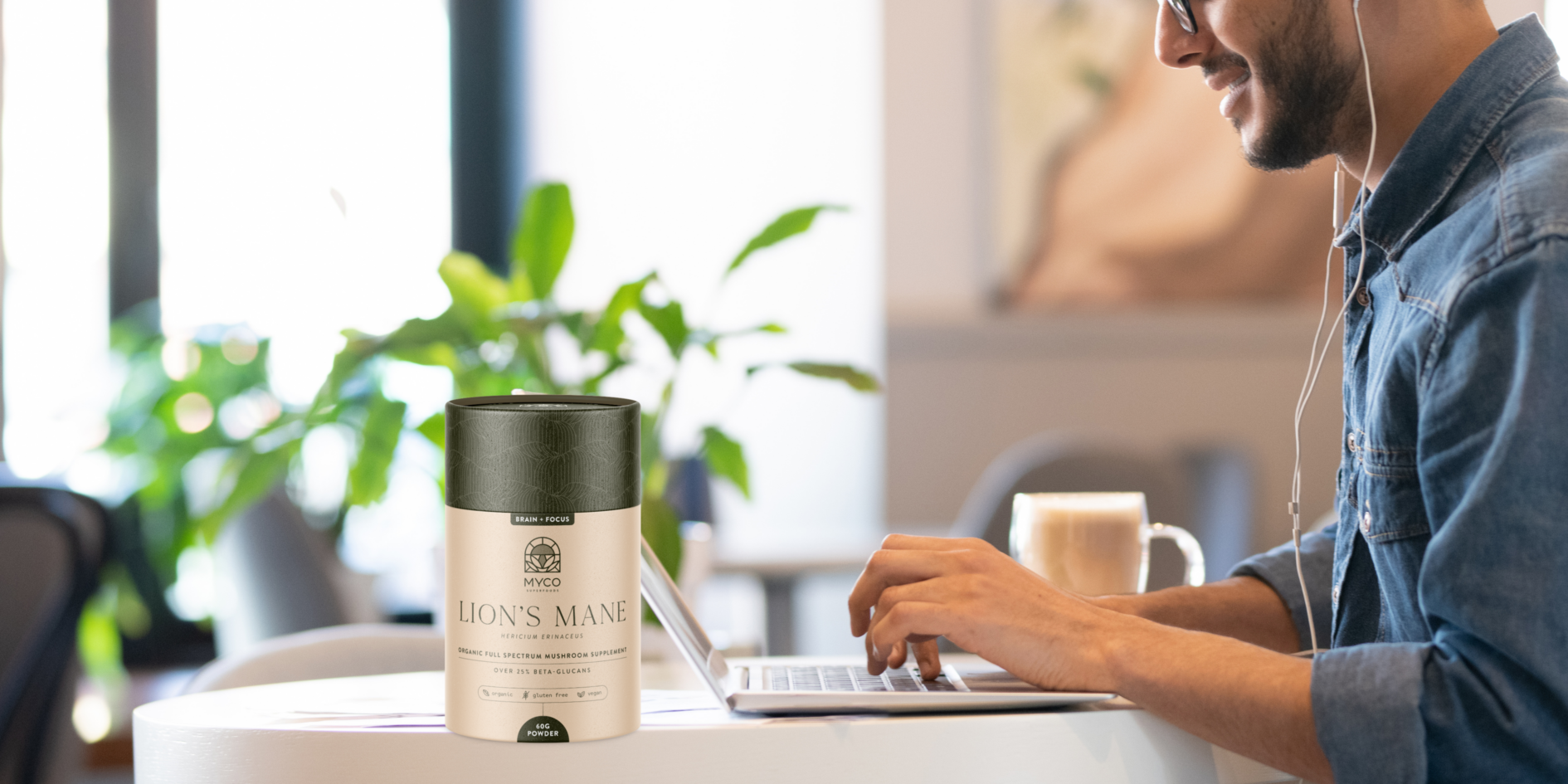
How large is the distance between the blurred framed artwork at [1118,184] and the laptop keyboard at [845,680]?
2433mm

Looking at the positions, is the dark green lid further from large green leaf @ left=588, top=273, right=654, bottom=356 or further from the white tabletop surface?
large green leaf @ left=588, top=273, right=654, bottom=356

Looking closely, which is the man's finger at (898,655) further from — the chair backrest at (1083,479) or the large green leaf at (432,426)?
the chair backrest at (1083,479)

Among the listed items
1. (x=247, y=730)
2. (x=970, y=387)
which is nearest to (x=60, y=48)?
(x=970, y=387)

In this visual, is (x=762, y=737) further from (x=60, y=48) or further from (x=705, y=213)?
(x=60, y=48)

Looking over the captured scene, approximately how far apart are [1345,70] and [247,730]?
2.56 feet

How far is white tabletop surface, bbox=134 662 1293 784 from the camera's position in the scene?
0.63 metres

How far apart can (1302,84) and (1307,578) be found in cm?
36

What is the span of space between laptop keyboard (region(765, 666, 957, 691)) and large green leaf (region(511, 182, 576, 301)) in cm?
90

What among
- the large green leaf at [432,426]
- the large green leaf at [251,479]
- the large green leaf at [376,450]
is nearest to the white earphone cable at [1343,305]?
the large green leaf at [432,426]

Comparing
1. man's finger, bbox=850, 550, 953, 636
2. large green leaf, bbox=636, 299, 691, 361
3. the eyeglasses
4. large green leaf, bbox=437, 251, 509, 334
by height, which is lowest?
man's finger, bbox=850, 550, 953, 636

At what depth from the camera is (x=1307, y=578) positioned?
96 centimetres

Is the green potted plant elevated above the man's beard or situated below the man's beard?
below

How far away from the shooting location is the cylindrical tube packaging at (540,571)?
24.1 inches

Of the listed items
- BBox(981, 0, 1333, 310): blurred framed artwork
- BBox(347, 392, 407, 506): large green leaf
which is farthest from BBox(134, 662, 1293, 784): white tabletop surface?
BBox(981, 0, 1333, 310): blurred framed artwork
